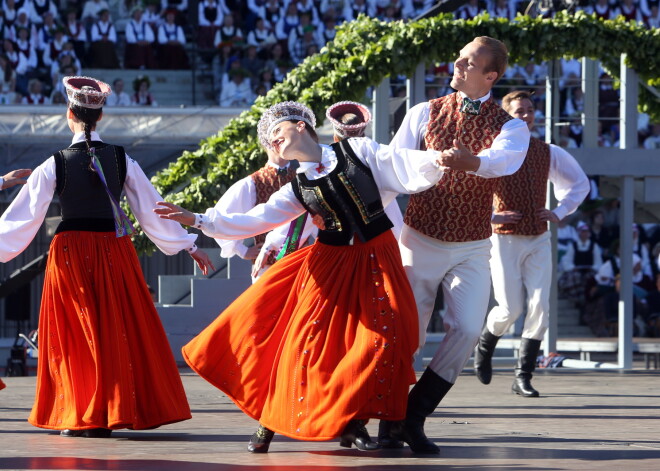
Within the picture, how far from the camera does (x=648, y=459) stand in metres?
4.93

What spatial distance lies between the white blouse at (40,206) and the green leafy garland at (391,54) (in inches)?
149

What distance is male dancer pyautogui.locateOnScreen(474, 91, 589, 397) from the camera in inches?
306

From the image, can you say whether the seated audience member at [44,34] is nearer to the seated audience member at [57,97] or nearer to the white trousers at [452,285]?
the seated audience member at [57,97]

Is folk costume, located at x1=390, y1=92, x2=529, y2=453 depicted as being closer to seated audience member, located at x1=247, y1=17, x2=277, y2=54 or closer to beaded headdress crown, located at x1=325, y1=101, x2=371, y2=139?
beaded headdress crown, located at x1=325, y1=101, x2=371, y2=139

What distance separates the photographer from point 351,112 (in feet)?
21.9

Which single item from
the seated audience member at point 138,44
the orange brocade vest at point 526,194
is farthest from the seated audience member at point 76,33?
the orange brocade vest at point 526,194

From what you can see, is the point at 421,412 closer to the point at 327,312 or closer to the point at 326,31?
the point at 327,312

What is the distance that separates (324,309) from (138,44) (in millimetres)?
13295

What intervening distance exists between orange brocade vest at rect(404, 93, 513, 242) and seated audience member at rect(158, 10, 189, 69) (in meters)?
12.9

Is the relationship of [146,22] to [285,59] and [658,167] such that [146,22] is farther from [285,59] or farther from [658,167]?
[658,167]

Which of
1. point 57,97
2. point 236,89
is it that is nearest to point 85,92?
point 57,97

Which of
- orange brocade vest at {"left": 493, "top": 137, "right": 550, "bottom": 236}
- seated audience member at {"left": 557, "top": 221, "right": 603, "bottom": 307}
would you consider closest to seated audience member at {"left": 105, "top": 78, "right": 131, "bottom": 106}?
seated audience member at {"left": 557, "top": 221, "right": 603, "bottom": 307}

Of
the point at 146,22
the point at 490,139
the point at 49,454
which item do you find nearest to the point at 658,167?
the point at 490,139

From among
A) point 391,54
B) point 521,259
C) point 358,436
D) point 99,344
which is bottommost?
point 358,436
